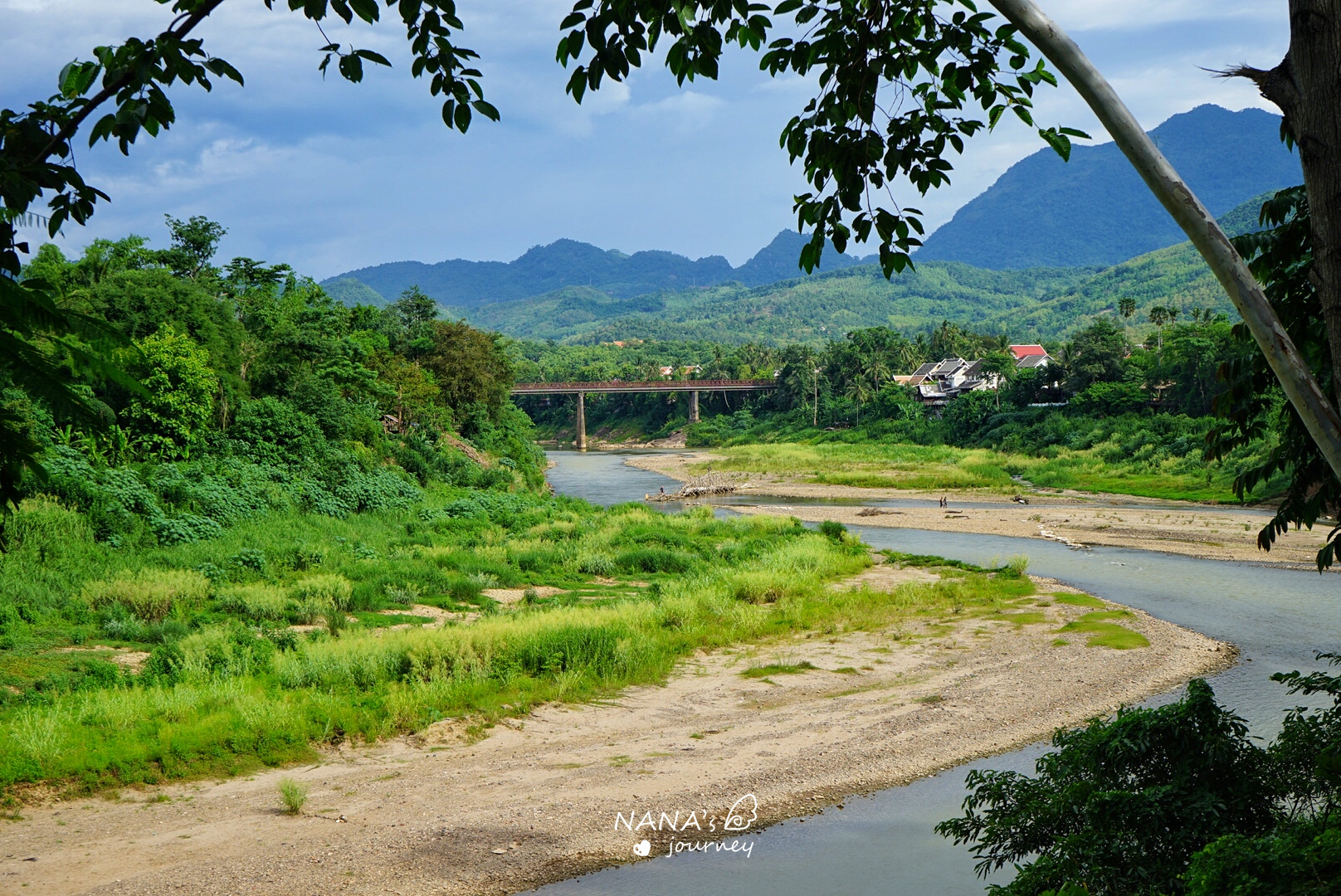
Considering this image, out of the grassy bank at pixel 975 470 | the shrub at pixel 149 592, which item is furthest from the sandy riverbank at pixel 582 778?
the grassy bank at pixel 975 470

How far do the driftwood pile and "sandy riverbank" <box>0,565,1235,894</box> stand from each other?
3857 centimetres

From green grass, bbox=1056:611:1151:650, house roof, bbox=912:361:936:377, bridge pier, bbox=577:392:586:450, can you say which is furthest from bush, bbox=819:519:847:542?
bridge pier, bbox=577:392:586:450

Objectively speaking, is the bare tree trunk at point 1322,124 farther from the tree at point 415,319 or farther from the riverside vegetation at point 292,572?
the tree at point 415,319

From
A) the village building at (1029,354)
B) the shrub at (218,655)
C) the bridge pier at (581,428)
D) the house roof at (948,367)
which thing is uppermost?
the village building at (1029,354)

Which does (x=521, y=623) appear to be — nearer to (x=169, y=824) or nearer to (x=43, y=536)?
(x=169, y=824)

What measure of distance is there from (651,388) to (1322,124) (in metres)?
112

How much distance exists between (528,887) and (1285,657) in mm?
16396

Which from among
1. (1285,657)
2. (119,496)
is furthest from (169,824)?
(1285,657)

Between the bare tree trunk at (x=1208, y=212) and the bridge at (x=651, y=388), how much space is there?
109 meters

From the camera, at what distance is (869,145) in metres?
4.82

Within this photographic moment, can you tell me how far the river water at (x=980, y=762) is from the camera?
10289 mm

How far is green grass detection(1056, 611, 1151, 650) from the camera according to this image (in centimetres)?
2014

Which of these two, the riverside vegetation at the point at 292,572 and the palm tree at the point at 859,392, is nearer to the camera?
the riverside vegetation at the point at 292,572

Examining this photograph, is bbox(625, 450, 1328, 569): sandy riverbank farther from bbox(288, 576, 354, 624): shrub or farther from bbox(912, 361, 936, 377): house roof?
bbox(912, 361, 936, 377): house roof
